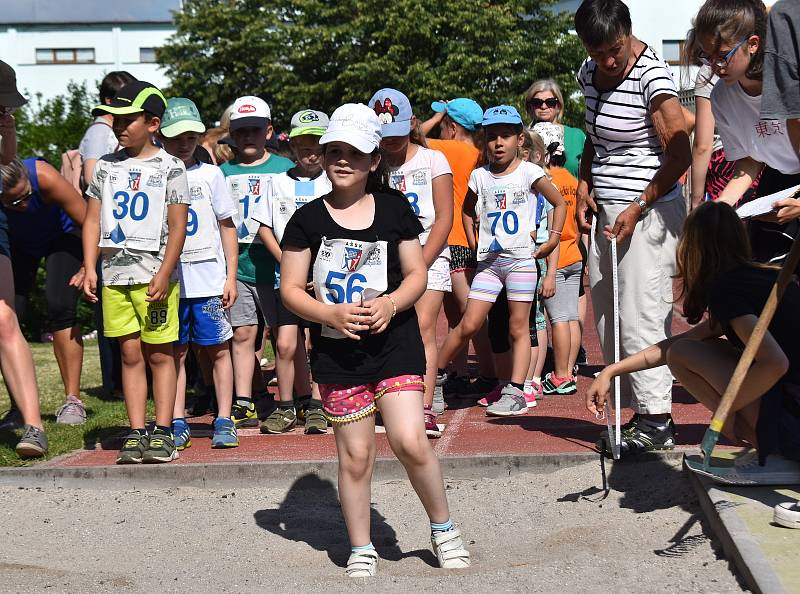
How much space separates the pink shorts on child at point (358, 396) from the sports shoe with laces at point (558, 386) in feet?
13.2

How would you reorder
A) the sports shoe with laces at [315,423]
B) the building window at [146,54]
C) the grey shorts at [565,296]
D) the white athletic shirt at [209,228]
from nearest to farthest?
the white athletic shirt at [209,228] < the sports shoe with laces at [315,423] < the grey shorts at [565,296] < the building window at [146,54]

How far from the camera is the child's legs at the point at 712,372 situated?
16.1 feet

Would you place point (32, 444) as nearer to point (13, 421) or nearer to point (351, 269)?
point (13, 421)

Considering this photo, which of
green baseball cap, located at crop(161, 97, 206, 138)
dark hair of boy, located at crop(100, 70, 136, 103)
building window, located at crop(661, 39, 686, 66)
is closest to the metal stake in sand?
green baseball cap, located at crop(161, 97, 206, 138)

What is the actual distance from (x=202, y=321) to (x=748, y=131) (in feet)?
11.6

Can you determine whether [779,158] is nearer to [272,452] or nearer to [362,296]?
[362,296]

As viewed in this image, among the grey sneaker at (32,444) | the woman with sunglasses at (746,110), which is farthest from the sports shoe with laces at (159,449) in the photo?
the woman with sunglasses at (746,110)

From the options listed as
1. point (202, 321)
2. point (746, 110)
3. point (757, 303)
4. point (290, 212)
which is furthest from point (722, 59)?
point (202, 321)

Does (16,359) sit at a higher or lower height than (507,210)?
lower

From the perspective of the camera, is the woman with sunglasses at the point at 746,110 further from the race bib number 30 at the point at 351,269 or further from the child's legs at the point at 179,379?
the child's legs at the point at 179,379

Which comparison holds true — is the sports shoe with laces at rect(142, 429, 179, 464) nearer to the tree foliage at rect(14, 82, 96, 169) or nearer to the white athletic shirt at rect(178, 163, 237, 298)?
the white athletic shirt at rect(178, 163, 237, 298)

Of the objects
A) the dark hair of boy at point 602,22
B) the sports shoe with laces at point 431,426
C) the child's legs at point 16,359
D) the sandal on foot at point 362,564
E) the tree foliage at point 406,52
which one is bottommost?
the sandal on foot at point 362,564

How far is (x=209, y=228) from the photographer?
287 inches

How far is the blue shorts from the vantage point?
7.19m
